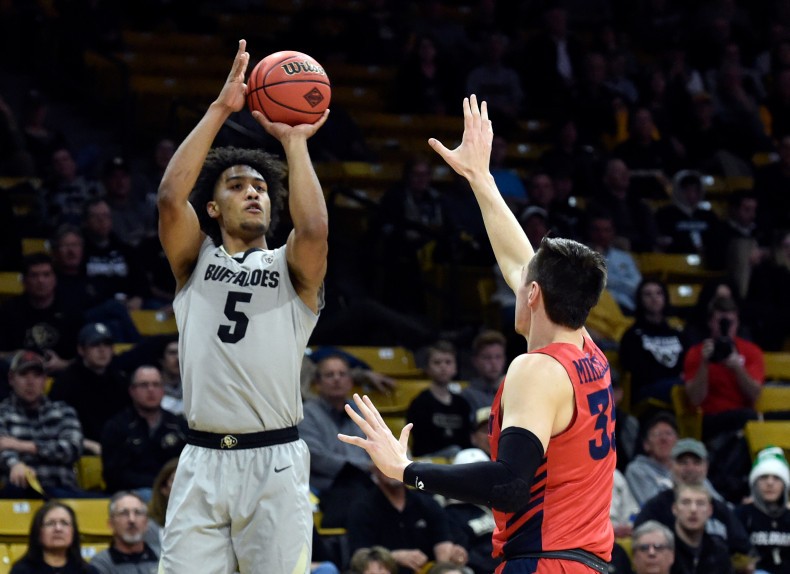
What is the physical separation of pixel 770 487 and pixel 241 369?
17.4 feet

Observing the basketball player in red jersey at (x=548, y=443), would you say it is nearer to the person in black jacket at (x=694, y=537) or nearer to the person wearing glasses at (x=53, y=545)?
the person wearing glasses at (x=53, y=545)

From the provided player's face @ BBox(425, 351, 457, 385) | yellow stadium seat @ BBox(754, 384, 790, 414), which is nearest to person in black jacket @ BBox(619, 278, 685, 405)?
yellow stadium seat @ BBox(754, 384, 790, 414)

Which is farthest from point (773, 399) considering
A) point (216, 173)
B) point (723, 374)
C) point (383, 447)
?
point (383, 447)

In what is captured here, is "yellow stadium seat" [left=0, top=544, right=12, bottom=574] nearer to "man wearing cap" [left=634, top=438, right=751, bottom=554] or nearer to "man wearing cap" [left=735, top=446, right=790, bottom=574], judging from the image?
"man wearing cap" [left=634, top=438, right=751, bottom=554]

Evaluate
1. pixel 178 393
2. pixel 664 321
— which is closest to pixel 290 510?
pixel 178 393

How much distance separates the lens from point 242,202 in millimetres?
5676

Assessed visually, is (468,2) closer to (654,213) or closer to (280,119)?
(654,213)

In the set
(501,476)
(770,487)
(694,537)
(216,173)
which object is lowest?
(694,537)

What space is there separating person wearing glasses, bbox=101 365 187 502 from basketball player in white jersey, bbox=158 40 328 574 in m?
3.40

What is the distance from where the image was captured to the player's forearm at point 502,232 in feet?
17.5

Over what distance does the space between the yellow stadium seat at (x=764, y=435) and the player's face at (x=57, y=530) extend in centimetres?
511

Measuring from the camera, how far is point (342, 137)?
13586mm

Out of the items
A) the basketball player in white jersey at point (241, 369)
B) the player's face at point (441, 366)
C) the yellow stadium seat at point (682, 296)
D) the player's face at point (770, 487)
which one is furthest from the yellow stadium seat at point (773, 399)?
the basketball player in white jersey at point (241, 369)

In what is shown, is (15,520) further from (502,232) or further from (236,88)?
(502,232)
